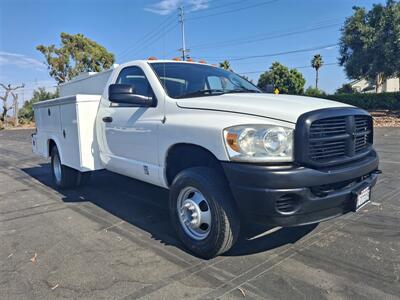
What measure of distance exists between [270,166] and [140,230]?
2.07 m

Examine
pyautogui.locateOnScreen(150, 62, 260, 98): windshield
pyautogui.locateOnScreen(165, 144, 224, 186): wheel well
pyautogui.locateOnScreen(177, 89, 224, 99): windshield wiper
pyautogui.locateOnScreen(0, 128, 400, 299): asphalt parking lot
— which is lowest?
pyautogui.locateOnScreen(0, 128, 400, 299): asphalt parking lot

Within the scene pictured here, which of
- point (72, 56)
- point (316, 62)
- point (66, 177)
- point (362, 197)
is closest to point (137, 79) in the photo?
point (66, 177)

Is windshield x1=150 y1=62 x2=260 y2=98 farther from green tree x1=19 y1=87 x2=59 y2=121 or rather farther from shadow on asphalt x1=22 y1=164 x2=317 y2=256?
green tree x1=19 y1=87 x2=59 y2=121

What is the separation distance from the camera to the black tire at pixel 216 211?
316 centimetres

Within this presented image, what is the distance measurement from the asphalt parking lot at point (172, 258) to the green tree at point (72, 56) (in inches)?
1558

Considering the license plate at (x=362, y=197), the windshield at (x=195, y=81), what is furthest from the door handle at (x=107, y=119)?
the license plate at (x=362, y=197)

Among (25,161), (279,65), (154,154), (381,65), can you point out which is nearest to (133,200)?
(154,154)

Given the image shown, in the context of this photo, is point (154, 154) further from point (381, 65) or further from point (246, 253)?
point (381, 65)

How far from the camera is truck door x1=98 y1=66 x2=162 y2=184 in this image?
410cm

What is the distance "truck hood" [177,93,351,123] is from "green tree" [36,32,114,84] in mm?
40572

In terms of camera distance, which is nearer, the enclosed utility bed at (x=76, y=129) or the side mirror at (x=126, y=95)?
the side mirror at (x=126, y=95)

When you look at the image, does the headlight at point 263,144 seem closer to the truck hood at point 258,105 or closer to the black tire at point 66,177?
the truck hood at point 258,105

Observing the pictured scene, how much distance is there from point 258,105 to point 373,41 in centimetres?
2329

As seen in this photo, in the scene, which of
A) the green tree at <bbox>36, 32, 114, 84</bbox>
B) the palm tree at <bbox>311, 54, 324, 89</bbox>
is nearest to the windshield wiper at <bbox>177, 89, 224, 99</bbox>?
the green tree at <bbox>36, 32, 114, 84</bbox>
